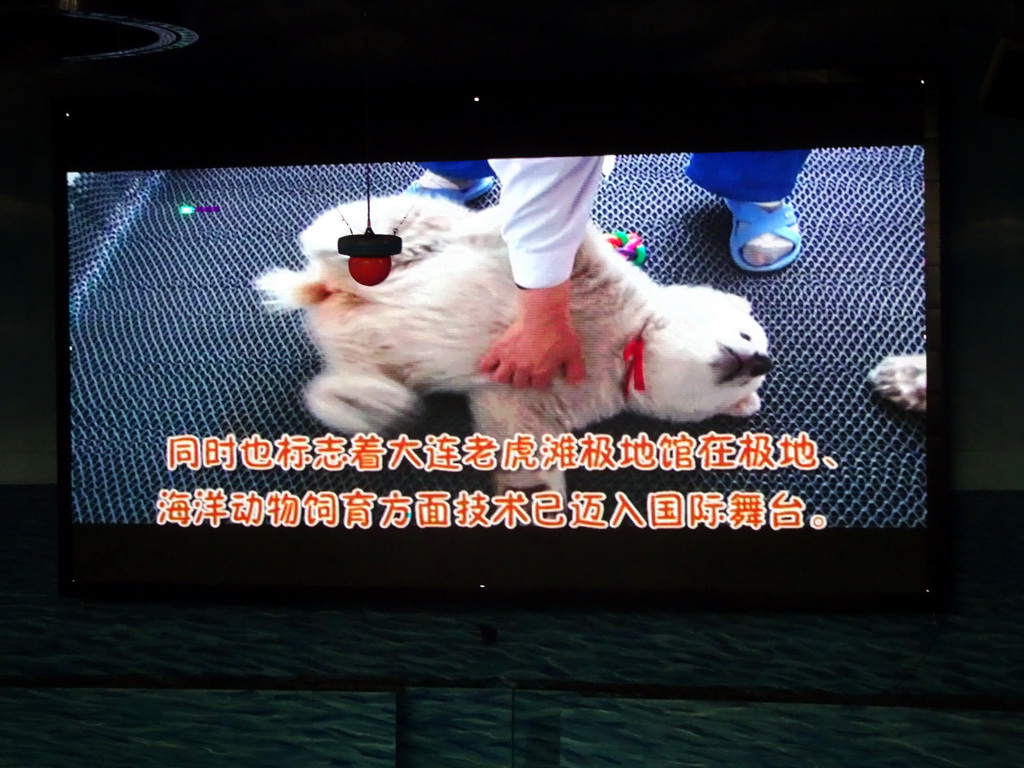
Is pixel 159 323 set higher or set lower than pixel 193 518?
higher

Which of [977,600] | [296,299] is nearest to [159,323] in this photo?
[296,299]

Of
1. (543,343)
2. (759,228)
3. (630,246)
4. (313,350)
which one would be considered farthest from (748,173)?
(313,350)

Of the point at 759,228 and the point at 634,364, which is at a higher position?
the point at 759,228

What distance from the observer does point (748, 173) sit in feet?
13.3

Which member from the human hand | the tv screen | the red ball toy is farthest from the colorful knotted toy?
the red ball toy

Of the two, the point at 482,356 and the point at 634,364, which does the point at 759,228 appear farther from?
the point at 482,356

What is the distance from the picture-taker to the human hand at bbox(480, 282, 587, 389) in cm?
413

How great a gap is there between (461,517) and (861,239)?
1487 millimetres

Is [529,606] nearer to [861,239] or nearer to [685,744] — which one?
[685,744]

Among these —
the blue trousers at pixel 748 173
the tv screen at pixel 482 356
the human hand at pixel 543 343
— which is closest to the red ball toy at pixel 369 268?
the tv screen at pixel 482 356

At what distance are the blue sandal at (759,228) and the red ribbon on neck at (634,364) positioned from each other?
15.5 inches

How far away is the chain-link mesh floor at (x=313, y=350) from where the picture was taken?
3.97 metres

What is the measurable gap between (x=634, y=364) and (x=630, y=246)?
0.37 metres

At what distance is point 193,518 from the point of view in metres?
4.28
